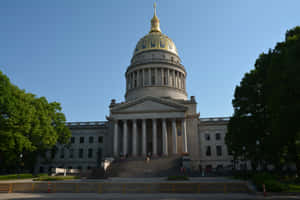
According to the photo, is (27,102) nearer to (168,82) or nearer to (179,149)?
(179,149)

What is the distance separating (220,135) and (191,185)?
4391 cm

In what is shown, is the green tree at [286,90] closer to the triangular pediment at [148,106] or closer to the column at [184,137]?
the column at [184,137]

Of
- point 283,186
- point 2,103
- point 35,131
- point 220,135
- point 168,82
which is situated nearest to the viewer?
point 283,186

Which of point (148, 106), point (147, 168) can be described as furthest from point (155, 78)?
point (147, 168)

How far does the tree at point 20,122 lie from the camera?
33594 mm

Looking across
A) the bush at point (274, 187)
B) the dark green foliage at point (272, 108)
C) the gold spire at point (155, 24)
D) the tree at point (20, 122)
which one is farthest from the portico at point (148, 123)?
the gold spire at point (155, 24)

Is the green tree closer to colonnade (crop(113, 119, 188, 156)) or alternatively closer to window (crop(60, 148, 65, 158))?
colonnade (crop(113, 119, 188, 156))

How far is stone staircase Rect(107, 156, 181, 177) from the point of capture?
39322mm

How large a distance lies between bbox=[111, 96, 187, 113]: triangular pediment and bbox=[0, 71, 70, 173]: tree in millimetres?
15251

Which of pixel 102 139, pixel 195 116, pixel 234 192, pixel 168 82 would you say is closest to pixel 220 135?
pixel 195 116

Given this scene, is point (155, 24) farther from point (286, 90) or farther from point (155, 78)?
point (286, 90)

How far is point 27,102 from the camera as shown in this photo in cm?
4019

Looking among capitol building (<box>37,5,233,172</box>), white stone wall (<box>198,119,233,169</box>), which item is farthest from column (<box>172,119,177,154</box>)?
white stone wall (<box>198,119,233,169</box>)

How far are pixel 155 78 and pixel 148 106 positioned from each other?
1676 centimetres
